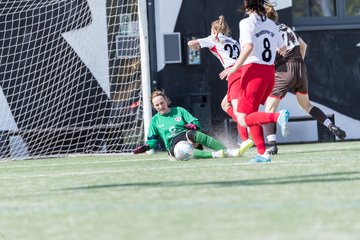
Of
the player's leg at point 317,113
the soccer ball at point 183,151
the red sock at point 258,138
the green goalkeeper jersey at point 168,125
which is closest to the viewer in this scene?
the red sock at point 258,138

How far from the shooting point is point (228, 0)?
1462 cm

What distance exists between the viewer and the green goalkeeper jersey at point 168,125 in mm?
10742

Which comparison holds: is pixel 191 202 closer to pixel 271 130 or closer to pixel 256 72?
pixel 256 72

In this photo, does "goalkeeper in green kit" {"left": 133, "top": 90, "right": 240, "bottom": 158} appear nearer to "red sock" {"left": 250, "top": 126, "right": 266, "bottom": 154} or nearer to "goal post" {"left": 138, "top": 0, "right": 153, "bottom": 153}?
"red sock" {"left": 250, "top": 126, "right": 266, "bottom": 154}

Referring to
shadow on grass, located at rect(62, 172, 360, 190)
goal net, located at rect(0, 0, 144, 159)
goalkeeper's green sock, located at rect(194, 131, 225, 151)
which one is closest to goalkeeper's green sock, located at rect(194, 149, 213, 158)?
goalkeeper's green sock, located at rect(194, 131, 225, 151)

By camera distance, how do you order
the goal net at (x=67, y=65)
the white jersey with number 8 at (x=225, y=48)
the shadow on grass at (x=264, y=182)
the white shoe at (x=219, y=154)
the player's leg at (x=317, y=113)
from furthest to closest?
the goal net at (x=67, y=65), the player's leg at (x=317, y=113), the white jersey with number 8 at (x=225, y=48), the white shoe at (x=219, y=154), the shadow on grass at (x=264, y=182)

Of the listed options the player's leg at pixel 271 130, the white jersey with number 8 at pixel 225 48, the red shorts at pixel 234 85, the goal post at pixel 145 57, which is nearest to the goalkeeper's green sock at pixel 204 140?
the red shorts at pixel 234 85

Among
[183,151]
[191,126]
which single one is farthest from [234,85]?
[183,151]

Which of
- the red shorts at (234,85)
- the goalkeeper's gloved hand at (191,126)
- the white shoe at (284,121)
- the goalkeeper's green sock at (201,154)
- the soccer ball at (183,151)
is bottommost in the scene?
the goalkeeper's green sock at (201,154)

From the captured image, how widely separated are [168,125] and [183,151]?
411 mm

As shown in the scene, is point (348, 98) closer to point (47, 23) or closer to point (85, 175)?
point (47, 23)

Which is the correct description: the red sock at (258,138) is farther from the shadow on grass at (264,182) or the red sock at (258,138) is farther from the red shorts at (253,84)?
the shadow on grass at (264,182)

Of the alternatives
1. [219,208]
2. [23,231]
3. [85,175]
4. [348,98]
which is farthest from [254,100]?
[348,98]

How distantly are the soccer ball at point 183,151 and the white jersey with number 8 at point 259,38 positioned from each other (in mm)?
1356
